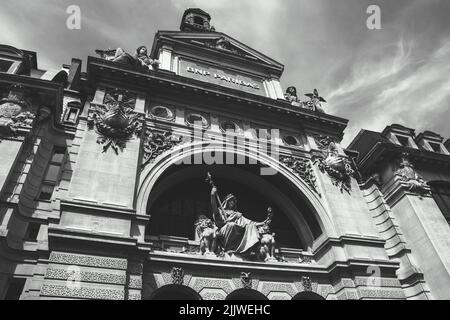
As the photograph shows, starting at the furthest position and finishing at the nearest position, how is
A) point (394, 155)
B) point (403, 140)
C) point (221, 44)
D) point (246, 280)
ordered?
1. point (221, 44)
2. point (403, 140)
3. point (394, 155)
4. point (246, 280)

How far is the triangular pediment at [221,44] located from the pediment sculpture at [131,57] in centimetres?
366

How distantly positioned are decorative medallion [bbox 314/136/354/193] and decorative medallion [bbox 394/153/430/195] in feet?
14.2

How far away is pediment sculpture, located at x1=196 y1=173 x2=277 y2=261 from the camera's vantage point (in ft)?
55.9

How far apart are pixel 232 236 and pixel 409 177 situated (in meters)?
14.8

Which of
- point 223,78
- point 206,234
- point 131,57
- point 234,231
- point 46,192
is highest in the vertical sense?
point 223,78

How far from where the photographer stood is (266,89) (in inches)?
1094

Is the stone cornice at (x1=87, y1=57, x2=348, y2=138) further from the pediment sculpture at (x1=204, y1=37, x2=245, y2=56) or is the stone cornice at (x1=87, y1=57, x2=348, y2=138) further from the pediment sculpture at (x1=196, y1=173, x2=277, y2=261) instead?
the pediment sculpture at (x1=196, y1=173, x2=277, y2=261)

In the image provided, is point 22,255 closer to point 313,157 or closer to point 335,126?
point 313,157

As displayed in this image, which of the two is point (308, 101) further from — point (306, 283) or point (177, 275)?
point (177, 275)

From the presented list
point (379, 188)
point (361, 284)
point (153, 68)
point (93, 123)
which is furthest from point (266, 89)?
point (361, 284)

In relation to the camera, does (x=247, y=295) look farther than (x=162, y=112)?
No

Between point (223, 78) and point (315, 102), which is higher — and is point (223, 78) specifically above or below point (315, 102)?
above

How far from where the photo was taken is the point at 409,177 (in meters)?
24.0

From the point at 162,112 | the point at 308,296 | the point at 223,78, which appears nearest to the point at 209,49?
the point at 223,78
